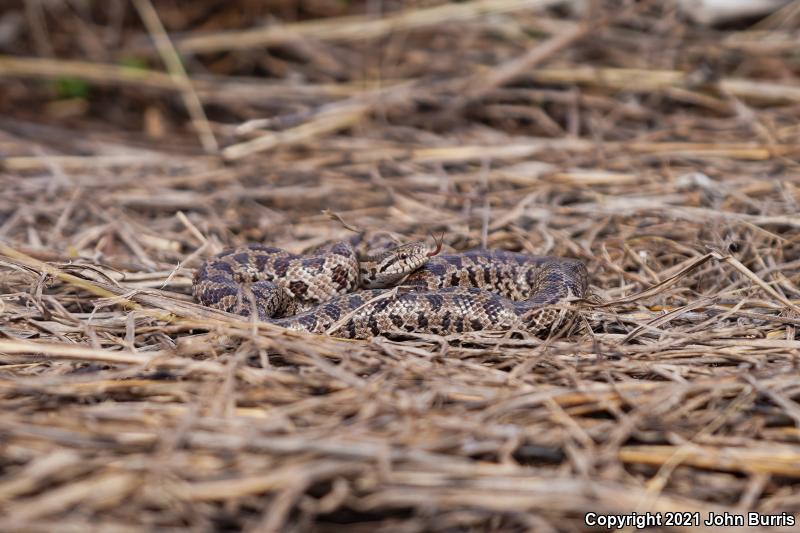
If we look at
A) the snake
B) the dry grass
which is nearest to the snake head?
the snake

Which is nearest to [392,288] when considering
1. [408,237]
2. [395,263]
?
[395,263]

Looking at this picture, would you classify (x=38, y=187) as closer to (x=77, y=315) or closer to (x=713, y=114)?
(x=77, y=315)

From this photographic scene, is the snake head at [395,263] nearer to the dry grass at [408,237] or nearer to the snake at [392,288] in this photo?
the snake at [392,288]

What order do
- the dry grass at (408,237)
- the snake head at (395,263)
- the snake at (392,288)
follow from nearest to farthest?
the dry grass at (408,237) < the snake at (392,288) < the snake head at (395,263)

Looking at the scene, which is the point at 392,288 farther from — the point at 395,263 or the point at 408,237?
the point at 408,237

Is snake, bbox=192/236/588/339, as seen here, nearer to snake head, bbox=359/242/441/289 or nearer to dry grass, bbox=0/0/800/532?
snake head, bbox=359/242/441/289

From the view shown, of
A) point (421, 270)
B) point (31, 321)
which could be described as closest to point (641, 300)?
point (421, 270)

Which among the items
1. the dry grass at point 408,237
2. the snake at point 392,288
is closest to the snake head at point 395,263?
the snake at point 392,288

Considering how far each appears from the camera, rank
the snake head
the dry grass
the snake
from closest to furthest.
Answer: the dry grass, the snake, the snake head
